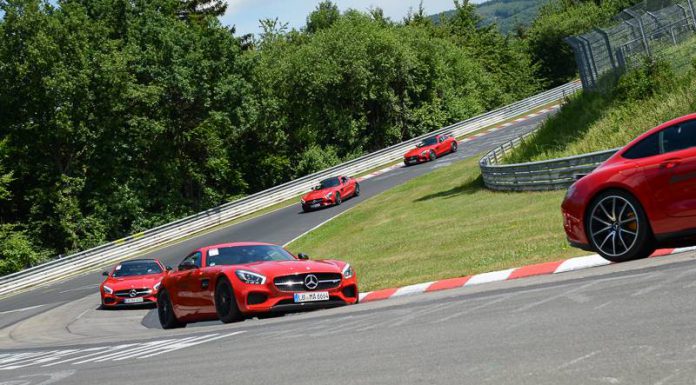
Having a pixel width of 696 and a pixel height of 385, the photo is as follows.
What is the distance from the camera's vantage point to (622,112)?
82.7 feet

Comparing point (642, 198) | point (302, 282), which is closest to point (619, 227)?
point (642, 198)

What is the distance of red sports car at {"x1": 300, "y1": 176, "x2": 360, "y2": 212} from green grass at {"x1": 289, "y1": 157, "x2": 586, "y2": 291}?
420cm

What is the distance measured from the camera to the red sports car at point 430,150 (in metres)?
52.9

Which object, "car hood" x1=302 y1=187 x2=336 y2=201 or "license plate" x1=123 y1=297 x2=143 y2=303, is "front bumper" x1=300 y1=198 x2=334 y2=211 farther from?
"license plate" x1=123 y1=297 x2=143 y2=303

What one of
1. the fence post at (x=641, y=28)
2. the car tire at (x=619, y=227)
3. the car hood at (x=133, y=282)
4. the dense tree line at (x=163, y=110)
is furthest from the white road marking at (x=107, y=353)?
the dense tree line at (x=163, y=110)

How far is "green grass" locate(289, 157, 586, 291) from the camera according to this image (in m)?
15.2

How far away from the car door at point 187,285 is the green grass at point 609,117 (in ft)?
41.4

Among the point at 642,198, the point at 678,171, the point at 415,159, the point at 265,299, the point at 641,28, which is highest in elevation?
the point at 641,28

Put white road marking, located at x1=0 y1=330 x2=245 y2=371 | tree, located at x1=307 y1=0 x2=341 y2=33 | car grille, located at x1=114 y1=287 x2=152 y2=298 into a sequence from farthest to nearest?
tree, located at x1=307 y1=0 x2=341 y2=33 → car grille, located at x1=114 y1=287 x2=152 y2=298 → white road marking, located at x1=0 y1=330 x2=245 y2=371

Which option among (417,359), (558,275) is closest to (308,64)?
(558,275)

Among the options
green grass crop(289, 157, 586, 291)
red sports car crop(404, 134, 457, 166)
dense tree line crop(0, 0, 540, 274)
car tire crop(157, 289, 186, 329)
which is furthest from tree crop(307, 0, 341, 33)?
car tire crop(157, 289, 186, 329)

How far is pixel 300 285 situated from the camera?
13328mm

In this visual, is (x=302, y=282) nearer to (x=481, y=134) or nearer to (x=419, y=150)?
(x=419, y=150)

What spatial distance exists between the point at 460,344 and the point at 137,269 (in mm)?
18504
